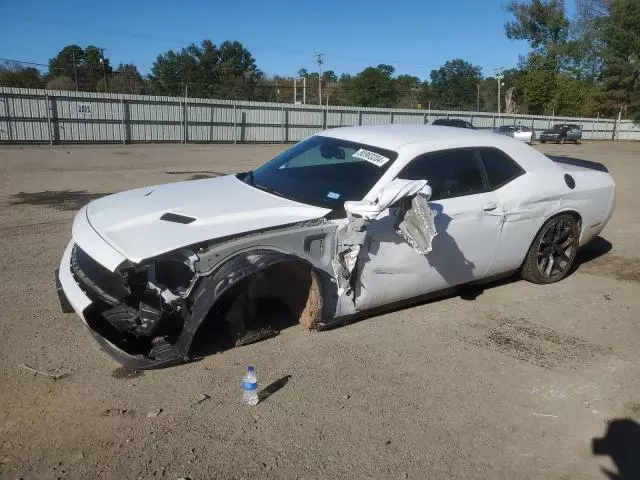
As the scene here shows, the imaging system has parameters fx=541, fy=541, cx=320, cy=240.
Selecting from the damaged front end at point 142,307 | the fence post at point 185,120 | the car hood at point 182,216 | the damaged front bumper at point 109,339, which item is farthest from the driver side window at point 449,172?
the fence post at point 185,120

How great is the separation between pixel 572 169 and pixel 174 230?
417cm

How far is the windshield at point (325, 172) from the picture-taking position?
402 cm

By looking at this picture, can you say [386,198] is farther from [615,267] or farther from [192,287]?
[615,267]

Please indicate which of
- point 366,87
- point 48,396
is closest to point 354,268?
point 48,396

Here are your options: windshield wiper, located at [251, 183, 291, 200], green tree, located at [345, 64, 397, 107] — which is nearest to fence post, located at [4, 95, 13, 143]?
windshield wiper, located at [251, 183, 291, 200]

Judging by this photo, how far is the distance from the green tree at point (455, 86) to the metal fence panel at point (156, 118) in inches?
1638

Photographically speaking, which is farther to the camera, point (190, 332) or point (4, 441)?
point (190, 332)

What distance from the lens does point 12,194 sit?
9859 mm

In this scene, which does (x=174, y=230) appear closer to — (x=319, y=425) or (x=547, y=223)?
(x=319, y=425)

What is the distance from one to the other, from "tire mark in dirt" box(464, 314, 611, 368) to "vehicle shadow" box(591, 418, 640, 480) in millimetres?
726

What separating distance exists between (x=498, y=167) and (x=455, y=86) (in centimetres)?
8668

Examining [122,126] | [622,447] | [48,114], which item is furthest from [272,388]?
[122,126]

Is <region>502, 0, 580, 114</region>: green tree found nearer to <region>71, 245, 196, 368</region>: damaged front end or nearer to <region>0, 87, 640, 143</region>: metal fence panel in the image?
<region>0, 87, 640, 143</region>: metal fence panel

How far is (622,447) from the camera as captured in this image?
2893 mm
